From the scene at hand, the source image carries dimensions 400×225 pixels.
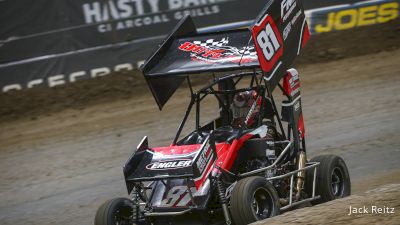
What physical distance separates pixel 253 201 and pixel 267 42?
1.58 m

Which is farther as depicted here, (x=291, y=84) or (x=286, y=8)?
(x=291, y=84)

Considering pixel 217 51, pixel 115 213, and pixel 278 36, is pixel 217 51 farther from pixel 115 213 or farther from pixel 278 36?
pixel 115 213

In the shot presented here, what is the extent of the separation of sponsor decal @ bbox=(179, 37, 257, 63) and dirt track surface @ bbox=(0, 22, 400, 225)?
7.72 feet

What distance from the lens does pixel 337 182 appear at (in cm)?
770

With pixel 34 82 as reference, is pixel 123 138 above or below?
below

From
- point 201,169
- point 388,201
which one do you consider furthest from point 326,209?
point 201,169

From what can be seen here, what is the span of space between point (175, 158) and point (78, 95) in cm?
782

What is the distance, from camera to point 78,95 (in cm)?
1414

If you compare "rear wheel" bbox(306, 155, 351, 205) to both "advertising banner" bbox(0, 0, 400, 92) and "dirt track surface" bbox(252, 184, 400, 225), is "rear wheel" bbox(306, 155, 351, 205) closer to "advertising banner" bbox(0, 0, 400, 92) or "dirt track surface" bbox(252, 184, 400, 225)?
"dirt track surface" bbox(252, 184, 400, 225)

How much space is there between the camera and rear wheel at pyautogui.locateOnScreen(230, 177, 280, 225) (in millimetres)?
6254

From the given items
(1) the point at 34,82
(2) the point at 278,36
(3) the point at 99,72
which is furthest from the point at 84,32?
(2) the point at 278,36

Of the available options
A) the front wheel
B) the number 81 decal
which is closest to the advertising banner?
the number 81 decal

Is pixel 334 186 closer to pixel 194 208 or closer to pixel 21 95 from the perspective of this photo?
pixel 194 208

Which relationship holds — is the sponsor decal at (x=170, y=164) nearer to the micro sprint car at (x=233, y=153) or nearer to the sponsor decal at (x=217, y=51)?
the micro sprint car at (x=233, y=153)
